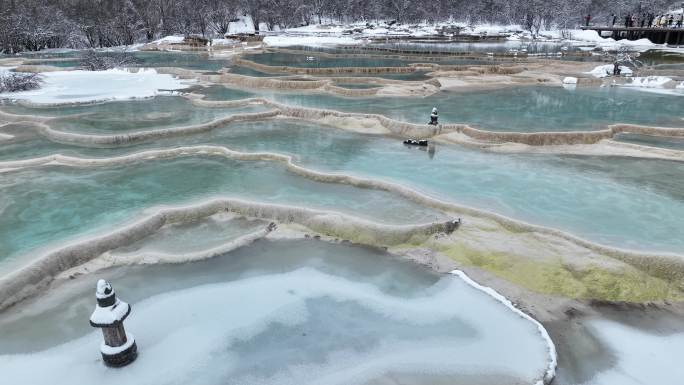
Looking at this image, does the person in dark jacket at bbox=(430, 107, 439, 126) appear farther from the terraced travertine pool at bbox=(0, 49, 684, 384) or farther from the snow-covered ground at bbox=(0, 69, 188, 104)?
the snow-covered ground at bbox=(0, 69, 188, 104)

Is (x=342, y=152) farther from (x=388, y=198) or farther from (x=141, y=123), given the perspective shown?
(x=141, y=123)

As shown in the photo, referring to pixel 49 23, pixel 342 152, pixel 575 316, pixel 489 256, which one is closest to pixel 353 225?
pixel 489 256

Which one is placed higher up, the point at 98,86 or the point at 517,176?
the point at 98,86

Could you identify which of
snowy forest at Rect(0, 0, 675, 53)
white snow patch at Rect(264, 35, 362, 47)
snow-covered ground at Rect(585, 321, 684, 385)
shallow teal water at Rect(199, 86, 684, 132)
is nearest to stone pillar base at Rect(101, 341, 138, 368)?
snow-covered ground at Rect(585, 321, 684, 385)

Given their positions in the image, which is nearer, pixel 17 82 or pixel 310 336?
pixel 310 336

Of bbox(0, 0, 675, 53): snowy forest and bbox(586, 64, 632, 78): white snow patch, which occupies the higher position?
bbox(0, 0, 675, 53): snowy forest

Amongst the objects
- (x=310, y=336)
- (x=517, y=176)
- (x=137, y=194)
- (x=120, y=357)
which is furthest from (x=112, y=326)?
(x=517, y=176)

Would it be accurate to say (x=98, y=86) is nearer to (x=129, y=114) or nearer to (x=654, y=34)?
(x=129, y=114)
